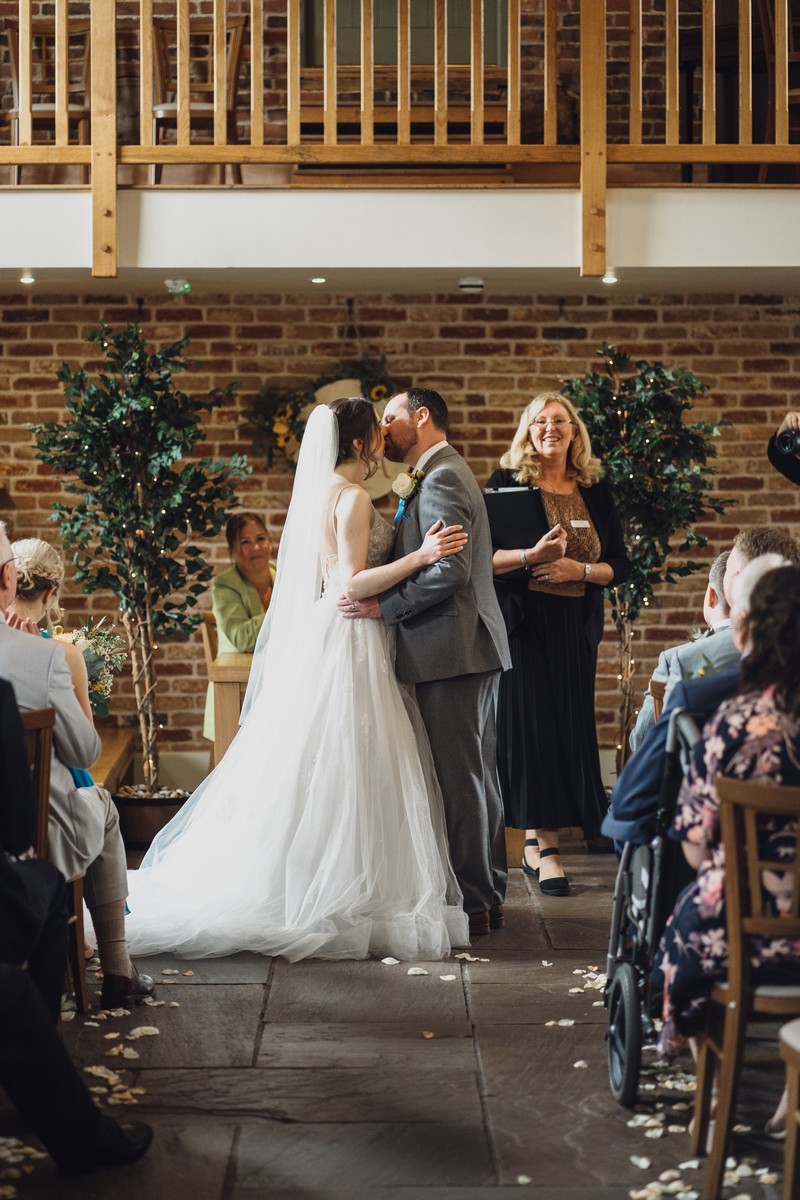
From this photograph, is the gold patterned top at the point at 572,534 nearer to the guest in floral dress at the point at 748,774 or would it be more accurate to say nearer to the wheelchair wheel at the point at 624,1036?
the wheelchair wheel at the point at 624,1036

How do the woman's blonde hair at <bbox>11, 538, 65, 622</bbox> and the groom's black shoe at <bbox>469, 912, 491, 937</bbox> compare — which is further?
the groom's black shoe at <bbox>469, 912, 491, 937</bbox>

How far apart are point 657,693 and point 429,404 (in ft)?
3.75

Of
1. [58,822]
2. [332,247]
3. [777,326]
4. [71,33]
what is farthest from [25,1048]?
[71,33]

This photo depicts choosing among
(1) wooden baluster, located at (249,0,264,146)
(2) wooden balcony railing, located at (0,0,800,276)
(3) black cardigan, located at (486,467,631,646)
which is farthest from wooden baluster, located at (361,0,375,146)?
(3) black cardigan, located at (486,467,631,646)

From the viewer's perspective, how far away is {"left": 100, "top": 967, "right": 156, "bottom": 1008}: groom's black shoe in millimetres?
3287

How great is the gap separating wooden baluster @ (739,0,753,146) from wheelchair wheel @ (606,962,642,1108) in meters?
3.66

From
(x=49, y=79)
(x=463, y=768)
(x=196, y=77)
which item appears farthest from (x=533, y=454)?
(x=49, y=79)

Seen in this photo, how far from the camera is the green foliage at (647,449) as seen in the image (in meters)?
5.17

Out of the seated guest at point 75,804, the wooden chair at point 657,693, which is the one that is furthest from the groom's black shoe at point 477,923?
the seated guest at point 75,804

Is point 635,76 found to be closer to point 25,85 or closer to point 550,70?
point 550,70

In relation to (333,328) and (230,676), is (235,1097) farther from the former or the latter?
(333,328)

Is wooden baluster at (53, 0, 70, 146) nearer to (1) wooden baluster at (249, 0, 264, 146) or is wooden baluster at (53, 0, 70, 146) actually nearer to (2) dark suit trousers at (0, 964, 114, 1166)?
(1) wooden baluster at (249, 0, 264, 146)

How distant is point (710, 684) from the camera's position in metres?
2.46

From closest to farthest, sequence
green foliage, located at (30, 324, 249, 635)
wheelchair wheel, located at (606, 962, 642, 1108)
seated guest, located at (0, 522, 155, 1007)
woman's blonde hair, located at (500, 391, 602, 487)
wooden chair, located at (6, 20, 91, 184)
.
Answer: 1. wheelchair wheel, located at (606, 962, 642, 1108)
2. seated guest, located at (0, 522, 155, 1007)
3. woman's blonde hair, located at (500, 391, 602, 487)
4. green foliage, located at (30, 324, 249, 635)
5. wooden chair, located at (6, 20, 91, 184)
